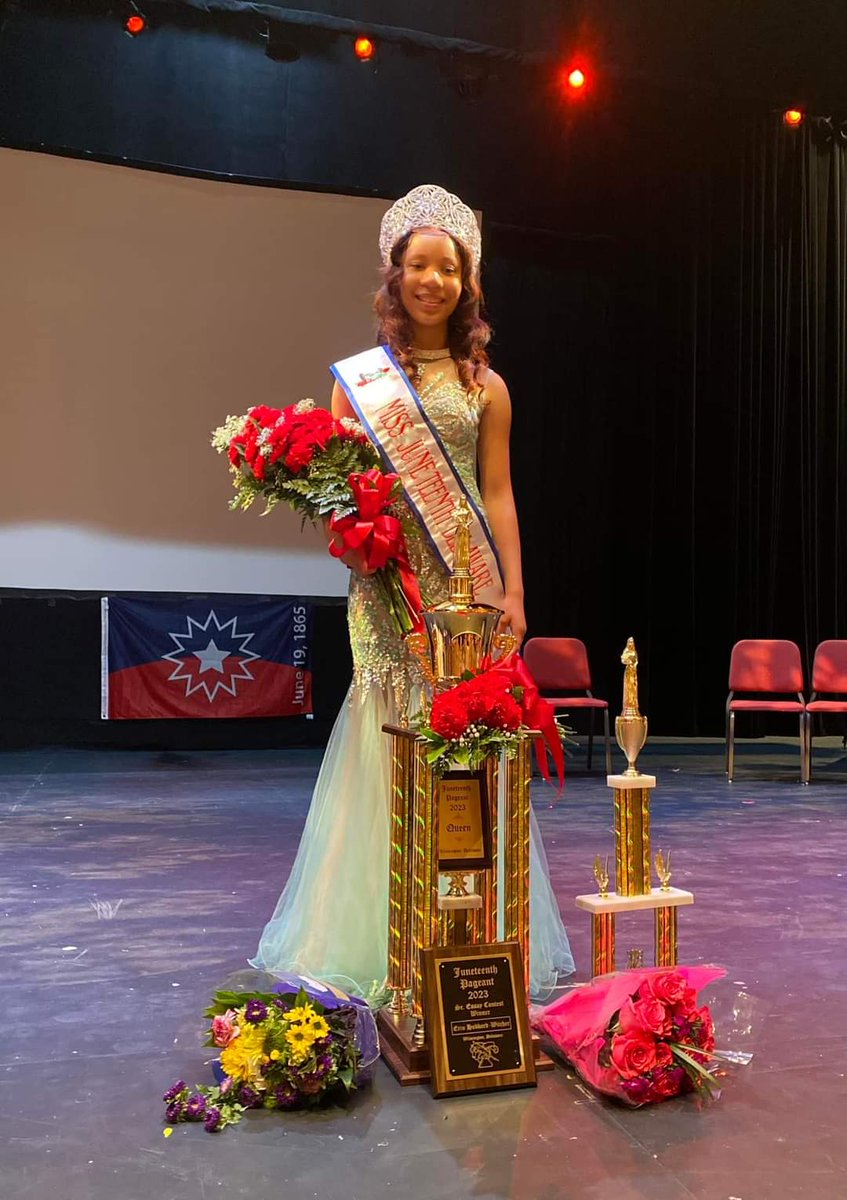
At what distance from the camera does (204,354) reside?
5840 millimetres

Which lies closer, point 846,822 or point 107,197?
point 846,822

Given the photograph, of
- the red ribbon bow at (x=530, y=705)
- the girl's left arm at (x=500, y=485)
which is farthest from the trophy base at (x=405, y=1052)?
the girl's left arm at (x=500, y=485)

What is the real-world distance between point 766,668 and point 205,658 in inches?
119

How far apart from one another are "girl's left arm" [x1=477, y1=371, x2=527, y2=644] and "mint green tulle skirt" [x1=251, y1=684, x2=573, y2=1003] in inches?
13.5

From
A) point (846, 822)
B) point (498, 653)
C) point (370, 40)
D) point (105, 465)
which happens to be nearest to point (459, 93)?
point (370, 40)

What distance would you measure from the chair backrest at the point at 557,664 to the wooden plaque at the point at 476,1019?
3889mm

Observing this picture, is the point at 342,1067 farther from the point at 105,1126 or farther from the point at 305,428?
the point at 305,428

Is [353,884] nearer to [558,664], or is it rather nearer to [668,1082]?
[668,1082]

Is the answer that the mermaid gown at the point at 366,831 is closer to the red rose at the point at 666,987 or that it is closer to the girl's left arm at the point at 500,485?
the girl's left arm at the point at 500,485

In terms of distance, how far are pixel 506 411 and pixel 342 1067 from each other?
128cm

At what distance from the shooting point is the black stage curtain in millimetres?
6875

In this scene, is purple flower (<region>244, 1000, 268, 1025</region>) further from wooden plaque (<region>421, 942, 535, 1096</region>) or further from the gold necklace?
the gold necklace

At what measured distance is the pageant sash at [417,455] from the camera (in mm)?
2033

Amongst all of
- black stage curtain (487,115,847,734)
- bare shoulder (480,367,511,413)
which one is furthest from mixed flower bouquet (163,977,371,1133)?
black stage curtain (487,115,847,734)
